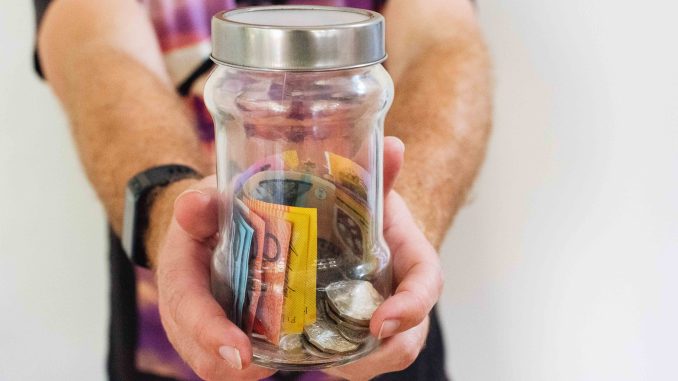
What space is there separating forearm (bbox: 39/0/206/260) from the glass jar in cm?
32

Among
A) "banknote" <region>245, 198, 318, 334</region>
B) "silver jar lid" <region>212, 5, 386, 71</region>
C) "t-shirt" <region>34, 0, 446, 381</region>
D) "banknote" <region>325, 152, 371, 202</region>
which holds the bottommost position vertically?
"t-shirt" <region>34, 0, 446, 381</region>

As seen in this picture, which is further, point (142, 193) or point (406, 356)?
point (142, 193)

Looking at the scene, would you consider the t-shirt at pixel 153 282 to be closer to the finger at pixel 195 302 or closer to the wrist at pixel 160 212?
the wrist at pixel 160 212

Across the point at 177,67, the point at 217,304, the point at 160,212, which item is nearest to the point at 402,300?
the point at 217,304

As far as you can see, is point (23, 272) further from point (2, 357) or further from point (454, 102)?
point (454, 102)

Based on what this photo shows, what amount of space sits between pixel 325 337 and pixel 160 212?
11.5 inches

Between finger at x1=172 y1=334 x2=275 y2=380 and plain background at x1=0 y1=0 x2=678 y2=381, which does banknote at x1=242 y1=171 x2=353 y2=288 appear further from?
plain background at x1=0 y1=0 x2=678 y2=381

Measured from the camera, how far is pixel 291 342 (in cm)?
41

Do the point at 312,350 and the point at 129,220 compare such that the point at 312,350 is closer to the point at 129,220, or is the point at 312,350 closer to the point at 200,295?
the point at 200,295

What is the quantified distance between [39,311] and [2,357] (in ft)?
0.27

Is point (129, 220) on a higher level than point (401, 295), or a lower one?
lower

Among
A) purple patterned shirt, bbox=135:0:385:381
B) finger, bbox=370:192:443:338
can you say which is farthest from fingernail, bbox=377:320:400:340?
purple patterned shirt, bbox=135:0:385:381

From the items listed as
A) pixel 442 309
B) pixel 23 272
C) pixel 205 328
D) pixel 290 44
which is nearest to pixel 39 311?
pixel 23 272

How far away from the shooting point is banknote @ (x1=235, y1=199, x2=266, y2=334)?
39cm
